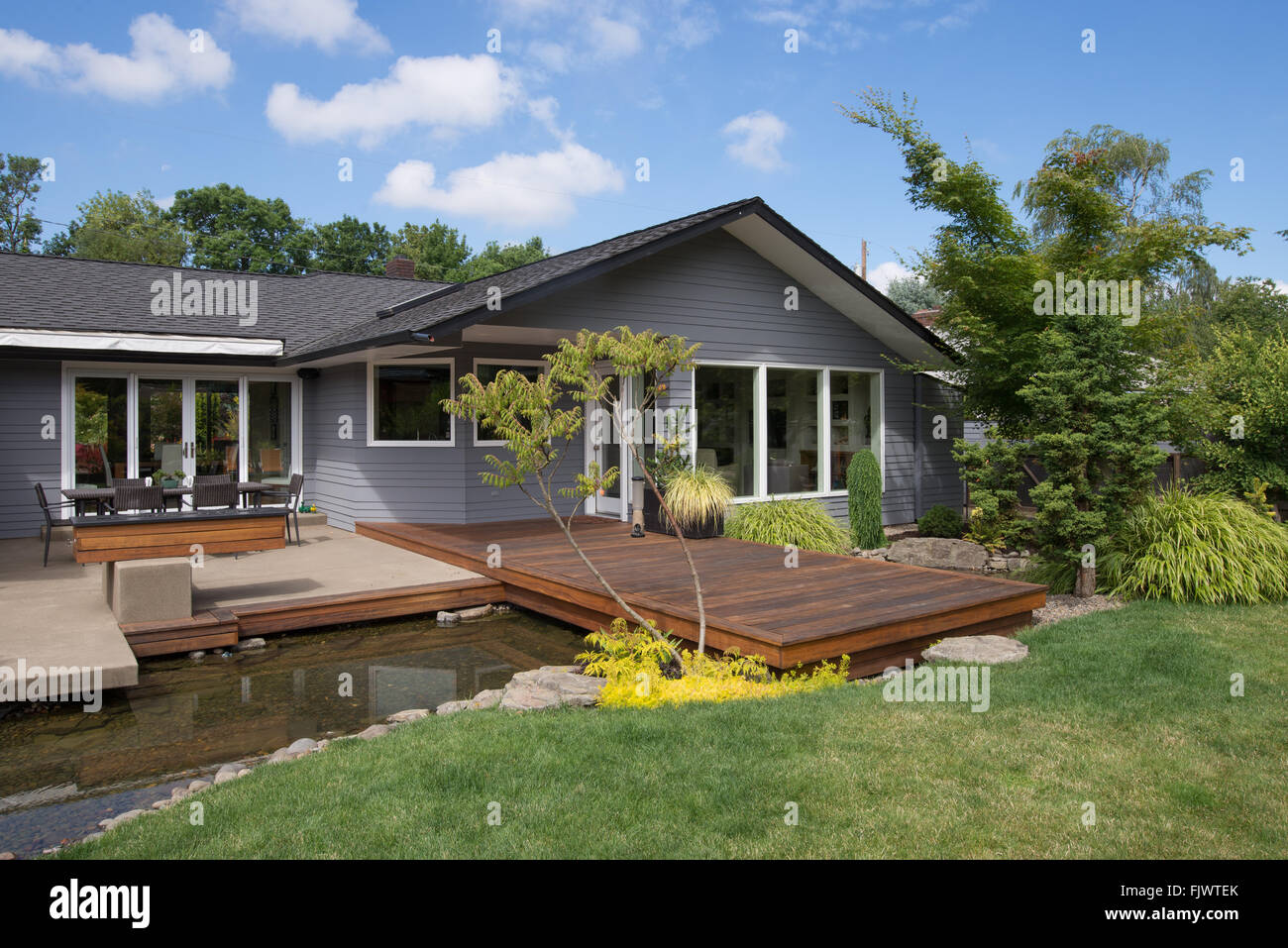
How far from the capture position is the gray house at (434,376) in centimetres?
1020

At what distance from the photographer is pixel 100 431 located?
10.9 meters

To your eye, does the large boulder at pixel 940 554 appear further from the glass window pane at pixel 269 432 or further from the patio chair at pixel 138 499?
the glass window pane at pixel 269 432

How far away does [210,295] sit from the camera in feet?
44.2

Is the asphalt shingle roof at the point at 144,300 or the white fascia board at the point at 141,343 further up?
the asphalt shingle roof at the point at 144,300

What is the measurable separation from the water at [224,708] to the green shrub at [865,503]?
484 centimetres

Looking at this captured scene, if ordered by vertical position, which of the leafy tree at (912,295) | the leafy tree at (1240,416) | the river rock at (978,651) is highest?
the leafy tree at (912,295)

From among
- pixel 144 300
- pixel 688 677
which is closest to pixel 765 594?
pixel 688 677

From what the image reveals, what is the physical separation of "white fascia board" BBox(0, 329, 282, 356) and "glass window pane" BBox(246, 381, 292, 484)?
0.87m

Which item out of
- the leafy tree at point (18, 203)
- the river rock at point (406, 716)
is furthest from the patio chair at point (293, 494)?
the leafy tree at point (18, 203)

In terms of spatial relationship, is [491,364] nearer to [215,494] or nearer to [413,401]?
[413,401]

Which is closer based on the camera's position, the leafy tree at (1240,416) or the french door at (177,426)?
the leafy tree at (1240,416)

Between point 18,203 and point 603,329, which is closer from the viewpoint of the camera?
point 603,329

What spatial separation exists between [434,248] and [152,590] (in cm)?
4035
